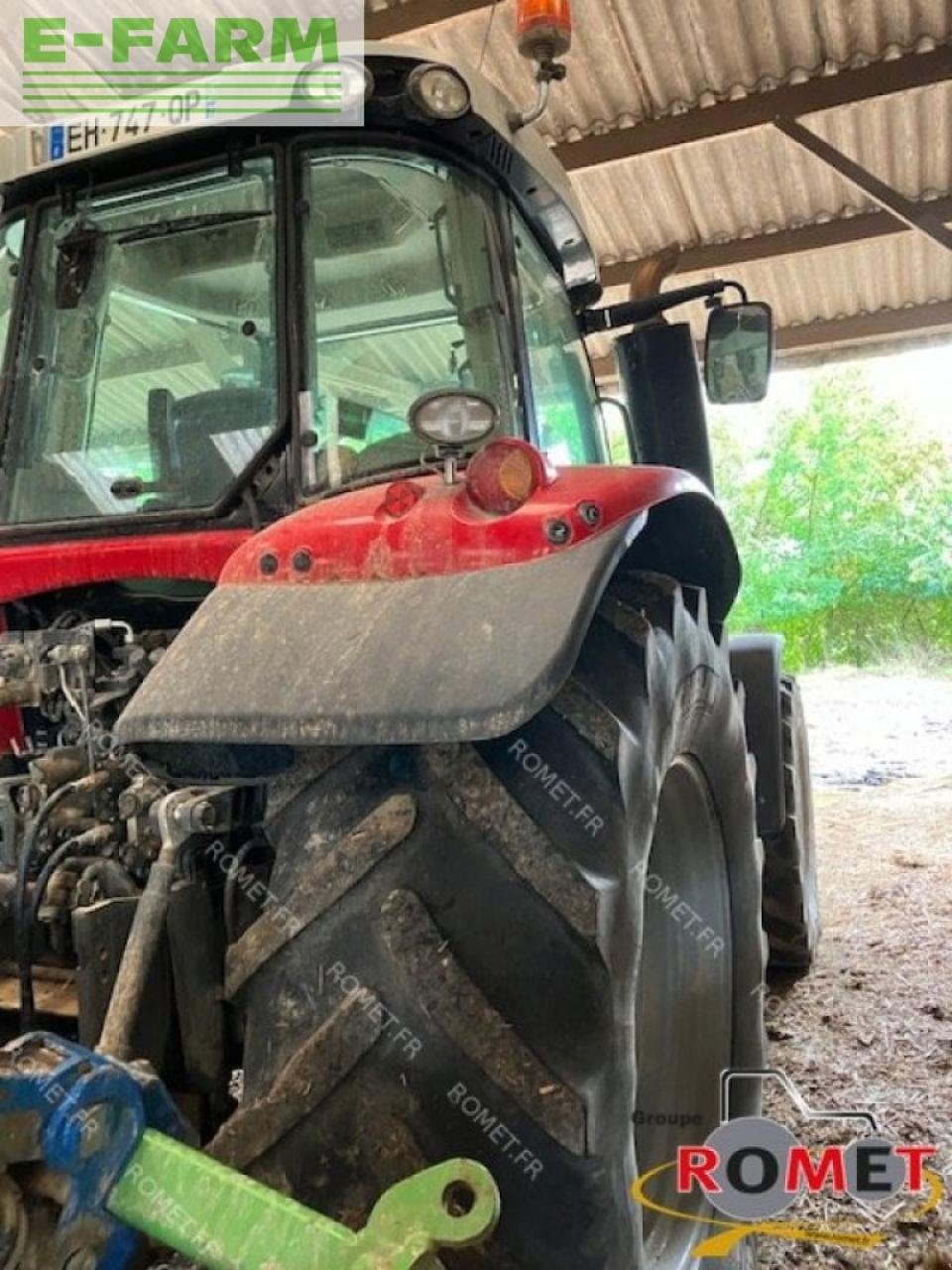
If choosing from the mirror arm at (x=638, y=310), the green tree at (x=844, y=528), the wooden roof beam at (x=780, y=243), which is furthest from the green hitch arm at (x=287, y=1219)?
the green tree at (x=844, y=528)

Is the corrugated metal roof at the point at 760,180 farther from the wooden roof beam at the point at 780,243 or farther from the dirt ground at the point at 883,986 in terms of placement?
the dirt ground at the point at 883,986

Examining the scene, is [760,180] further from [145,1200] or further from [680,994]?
[145,1200]

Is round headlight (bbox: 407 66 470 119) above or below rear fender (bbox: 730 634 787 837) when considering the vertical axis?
above

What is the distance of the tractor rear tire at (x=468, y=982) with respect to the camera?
1.17 meters

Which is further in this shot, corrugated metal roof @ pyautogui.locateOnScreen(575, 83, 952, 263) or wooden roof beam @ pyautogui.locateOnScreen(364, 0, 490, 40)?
corrugated metal roof @ pyautogui.locateOnScreen(575, 83, 952, 263)

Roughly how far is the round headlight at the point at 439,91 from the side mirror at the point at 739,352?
1.11 meters

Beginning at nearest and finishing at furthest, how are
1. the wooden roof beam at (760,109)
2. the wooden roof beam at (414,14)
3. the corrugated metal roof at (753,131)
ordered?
the wooden roof beam at (414,14), the corrugated metal roof at (753,131), the wooden roof beam at (760,109)

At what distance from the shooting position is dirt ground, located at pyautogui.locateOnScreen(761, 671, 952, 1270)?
2.33 metres

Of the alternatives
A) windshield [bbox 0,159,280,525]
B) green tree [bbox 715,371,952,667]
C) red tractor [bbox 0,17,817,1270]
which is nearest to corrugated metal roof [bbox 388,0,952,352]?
red tractor [bbox 0,17,817,1270]

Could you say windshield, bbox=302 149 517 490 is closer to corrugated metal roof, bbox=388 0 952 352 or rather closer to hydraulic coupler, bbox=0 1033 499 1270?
hydraulic coupler, bbox=0 1033 499 1270

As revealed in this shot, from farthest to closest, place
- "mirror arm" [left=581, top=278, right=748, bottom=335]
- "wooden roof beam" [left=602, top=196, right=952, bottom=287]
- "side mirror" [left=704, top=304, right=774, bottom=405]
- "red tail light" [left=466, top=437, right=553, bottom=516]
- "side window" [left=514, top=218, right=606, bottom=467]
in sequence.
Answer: "wooden roof beam" [left=602, top=196, right=952, bottom=287], "side mirror" [left=704, top=304, right=774, bottom=405], "mirror arm" [left=581, top=278, right=748, bottom=335], "side window" [left=514, top=218, right=606, bottom=467], "red tail light" [left=466, top=437, right=553, bottom=516]

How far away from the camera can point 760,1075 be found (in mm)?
2057

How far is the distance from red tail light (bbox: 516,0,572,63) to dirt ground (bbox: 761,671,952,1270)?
226 centimetres

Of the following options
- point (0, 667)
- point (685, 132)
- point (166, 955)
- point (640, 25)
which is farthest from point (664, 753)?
point (685, 132)
